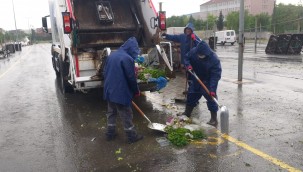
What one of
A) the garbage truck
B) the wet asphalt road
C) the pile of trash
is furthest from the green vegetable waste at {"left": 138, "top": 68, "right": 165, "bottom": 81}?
the pile of trash

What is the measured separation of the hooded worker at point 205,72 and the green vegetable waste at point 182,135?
0.77 m

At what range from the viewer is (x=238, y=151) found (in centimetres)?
450

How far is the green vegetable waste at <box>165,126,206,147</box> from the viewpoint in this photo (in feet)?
15.8

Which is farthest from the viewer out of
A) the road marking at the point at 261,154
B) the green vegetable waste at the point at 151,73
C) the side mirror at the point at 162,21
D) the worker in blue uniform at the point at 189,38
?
the side mirror at the point at 162,21

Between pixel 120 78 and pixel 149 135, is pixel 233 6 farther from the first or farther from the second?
pixel 120 78

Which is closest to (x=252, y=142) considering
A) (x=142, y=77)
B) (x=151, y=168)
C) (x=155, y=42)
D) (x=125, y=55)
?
(x=151, y=168)

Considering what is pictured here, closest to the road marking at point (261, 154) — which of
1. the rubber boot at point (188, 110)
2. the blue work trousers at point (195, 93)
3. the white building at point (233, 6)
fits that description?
the blue work trousers at point (195, 93)

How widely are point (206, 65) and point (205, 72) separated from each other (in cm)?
17

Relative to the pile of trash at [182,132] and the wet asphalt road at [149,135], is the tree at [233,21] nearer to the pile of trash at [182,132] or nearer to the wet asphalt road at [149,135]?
the wet asphalt road at [149,135]

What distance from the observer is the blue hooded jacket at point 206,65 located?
5.67m

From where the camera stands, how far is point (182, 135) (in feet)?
16.4

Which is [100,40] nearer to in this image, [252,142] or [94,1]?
[94,1]

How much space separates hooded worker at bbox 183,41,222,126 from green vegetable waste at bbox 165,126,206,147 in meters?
0.77

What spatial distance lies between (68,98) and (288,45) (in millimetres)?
15508
